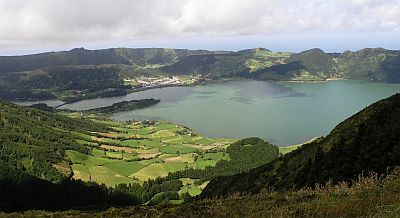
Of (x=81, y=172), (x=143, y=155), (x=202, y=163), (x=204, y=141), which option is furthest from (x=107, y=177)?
(x=204, y=141)

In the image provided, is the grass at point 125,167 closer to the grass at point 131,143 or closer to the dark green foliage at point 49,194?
the dark green foliage at point 49,194

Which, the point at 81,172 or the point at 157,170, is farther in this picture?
the point at 81,172

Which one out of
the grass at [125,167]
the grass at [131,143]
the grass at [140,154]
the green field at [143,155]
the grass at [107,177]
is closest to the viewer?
the grass at [107,177]

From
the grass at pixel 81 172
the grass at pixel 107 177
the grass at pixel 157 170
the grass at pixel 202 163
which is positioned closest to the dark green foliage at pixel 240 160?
the grass at pixel 202 163

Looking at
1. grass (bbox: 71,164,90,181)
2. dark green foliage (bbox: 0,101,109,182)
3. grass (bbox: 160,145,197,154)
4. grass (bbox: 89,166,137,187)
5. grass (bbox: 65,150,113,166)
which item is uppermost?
dark green foliage (bbox: 0,101,109,182)

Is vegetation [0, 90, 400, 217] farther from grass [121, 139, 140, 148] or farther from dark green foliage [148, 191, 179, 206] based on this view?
grass [121, 139, 140, 148]

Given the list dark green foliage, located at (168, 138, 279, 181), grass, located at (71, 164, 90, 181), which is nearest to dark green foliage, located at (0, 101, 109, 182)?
grass, located at (71, 164, 90, 181)

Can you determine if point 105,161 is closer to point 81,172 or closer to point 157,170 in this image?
point 81,172

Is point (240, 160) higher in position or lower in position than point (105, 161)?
higher

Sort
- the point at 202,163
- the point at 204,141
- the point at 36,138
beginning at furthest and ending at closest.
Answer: the point at 204,141
the point at 36,138
the point at 202,163
